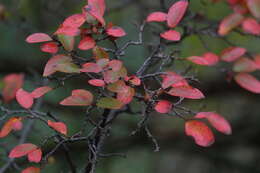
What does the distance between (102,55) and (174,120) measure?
4.01 ft

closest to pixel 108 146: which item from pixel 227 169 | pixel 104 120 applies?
pixel 227 169

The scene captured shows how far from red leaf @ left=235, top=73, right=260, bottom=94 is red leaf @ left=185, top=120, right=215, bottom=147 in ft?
0.88

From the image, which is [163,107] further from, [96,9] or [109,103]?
[96,9]

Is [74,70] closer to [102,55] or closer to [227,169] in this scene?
[102,55]

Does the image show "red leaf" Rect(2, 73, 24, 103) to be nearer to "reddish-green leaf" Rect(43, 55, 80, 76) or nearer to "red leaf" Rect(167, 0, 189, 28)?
"reddish-green leaf" Rect(43, 55, 80, 76)

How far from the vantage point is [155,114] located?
2.12 m

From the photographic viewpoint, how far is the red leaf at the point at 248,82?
1127mm

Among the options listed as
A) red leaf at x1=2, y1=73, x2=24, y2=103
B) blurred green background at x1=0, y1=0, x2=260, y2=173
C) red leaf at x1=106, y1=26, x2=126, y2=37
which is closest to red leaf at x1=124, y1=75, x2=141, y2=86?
red leaf at x1=106, y1=26, x2=126, y2=37

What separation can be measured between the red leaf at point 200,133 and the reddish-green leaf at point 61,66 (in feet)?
1.08

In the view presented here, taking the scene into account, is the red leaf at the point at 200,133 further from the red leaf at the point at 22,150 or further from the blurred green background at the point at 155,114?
the blurred green background at the point at 155,114

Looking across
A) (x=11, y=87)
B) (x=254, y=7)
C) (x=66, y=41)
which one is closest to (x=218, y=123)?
(x=254, y=7)

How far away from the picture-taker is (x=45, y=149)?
6.10ft

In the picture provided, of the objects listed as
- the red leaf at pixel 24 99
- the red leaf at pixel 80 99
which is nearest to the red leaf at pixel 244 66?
the red leaf at pixel 80 99

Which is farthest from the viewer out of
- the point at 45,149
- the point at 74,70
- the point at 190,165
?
the point at 190,165
